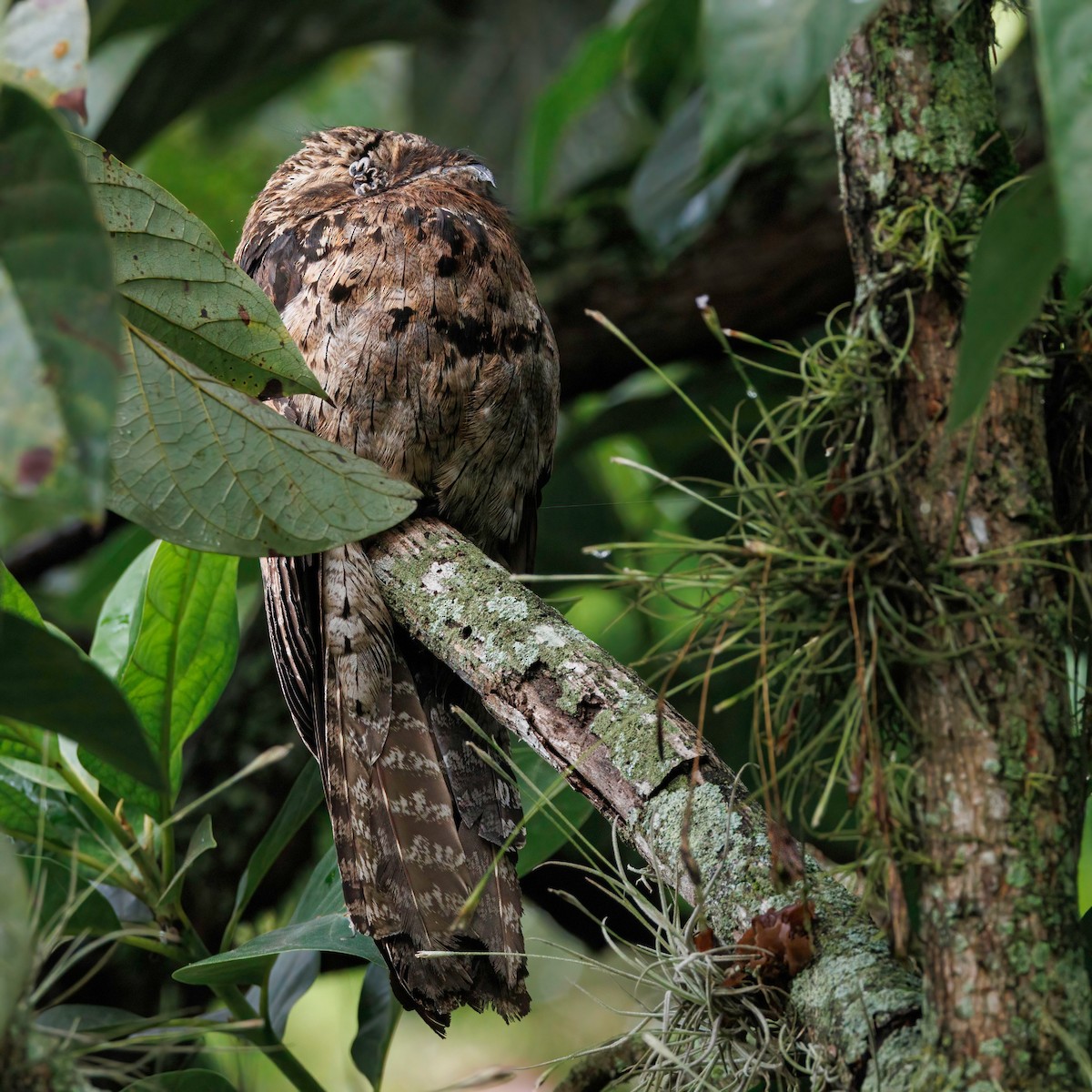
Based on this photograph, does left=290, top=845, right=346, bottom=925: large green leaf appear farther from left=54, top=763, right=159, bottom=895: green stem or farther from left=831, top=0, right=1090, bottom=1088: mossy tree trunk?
left=831, top=0, right=1090, bottom=1088: mossy tree trunk

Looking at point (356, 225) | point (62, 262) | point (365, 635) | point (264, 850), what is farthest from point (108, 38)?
point (62, 262)

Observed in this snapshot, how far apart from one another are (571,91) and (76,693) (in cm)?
243

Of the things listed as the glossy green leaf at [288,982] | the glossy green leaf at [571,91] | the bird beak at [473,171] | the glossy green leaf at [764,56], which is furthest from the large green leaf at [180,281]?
the glossy green leaf at [571,91]

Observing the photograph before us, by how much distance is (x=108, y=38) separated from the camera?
3438mm

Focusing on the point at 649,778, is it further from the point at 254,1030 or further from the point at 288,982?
the point at 288,982

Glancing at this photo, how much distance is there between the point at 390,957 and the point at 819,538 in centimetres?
90

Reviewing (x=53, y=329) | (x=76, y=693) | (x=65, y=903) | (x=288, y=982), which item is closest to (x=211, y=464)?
(x=76, y=693)

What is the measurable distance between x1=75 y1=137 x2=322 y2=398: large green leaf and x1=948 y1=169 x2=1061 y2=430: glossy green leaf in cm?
68

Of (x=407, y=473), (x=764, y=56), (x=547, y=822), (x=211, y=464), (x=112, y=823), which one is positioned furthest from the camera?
(x=407, y=473)

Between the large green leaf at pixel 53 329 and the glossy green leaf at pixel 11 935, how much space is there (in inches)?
10.2

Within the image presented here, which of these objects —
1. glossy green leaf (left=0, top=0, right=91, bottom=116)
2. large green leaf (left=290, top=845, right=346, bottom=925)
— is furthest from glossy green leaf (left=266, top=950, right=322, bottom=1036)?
glossy green leaf (left=0, top=0, right=91, bottom=116)

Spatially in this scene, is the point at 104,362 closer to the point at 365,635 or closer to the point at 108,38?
the point at 365,635

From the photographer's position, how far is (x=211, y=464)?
1.09 m

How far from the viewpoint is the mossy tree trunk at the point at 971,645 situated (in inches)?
32.4
